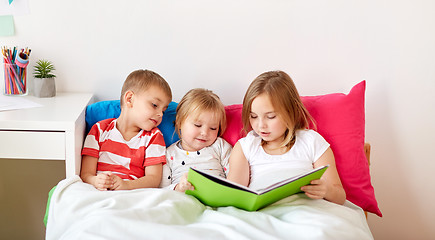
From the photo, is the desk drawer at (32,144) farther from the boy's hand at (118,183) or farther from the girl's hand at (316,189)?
the girl's hand at (316,189)

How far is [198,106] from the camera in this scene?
65.6 inches

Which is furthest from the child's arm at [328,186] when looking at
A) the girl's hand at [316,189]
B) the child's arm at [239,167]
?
the child's arm at [239,167]

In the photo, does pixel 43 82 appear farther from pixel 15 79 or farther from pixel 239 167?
pixel 239 167

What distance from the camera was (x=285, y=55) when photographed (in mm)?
1914

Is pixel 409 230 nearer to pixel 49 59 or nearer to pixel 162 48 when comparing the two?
pixel 162 48

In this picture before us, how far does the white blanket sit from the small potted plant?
1.53ft

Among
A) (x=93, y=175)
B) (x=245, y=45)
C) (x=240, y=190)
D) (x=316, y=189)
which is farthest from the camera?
(x=245, y=45)

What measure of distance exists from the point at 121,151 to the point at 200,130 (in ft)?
0.91

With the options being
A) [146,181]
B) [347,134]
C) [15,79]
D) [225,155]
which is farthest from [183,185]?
[15,79]

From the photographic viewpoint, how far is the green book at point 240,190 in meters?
1.29

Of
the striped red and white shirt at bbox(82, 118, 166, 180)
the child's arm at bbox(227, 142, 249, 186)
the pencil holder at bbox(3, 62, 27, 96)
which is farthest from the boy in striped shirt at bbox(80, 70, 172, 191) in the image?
the pencil holder at bbox(3, 62, 27, 96)

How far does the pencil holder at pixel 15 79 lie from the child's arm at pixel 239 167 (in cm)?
82

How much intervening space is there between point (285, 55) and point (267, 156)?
0.46m

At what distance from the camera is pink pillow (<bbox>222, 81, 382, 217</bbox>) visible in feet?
5.55
